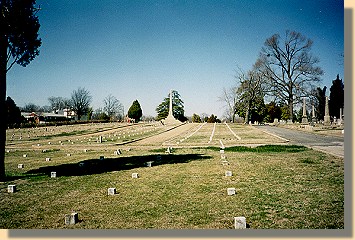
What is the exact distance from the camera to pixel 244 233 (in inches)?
140

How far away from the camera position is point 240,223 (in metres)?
3.46

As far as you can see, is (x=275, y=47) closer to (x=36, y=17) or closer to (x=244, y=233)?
(x=244, y=233)

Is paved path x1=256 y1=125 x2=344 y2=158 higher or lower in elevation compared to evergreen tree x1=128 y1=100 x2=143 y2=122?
lower

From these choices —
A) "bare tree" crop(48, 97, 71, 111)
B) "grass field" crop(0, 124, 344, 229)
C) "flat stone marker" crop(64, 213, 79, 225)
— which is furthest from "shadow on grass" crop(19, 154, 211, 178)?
"flat stone marker" crop(64, 213, 79, 225)

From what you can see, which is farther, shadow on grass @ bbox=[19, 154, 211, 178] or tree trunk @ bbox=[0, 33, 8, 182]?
shadow on grass @ bbox=[19, 154, 211, 178]

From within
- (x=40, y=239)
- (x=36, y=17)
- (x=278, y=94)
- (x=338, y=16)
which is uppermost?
(x=36, y=17)

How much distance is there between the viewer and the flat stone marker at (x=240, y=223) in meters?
3.46

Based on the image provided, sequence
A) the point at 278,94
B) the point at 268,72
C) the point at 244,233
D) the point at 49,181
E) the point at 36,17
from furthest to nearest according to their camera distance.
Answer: the point at 278,94
the point at 268,72
the point at 36,17
the point at 49,181
the point at 244,233

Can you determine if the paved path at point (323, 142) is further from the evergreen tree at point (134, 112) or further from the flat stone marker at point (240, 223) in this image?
the evergreen tree at point (134, 112)

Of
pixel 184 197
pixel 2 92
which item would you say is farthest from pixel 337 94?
pixel 2 92

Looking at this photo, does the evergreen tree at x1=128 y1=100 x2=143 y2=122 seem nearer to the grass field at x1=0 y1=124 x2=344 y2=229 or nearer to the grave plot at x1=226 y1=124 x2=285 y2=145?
the grave plot at x1=226 y1=124 x2=285 y2=145

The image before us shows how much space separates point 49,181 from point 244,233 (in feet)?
15.1

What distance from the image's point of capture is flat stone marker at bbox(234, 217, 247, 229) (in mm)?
3455

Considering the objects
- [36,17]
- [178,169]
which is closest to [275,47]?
[178,169]
